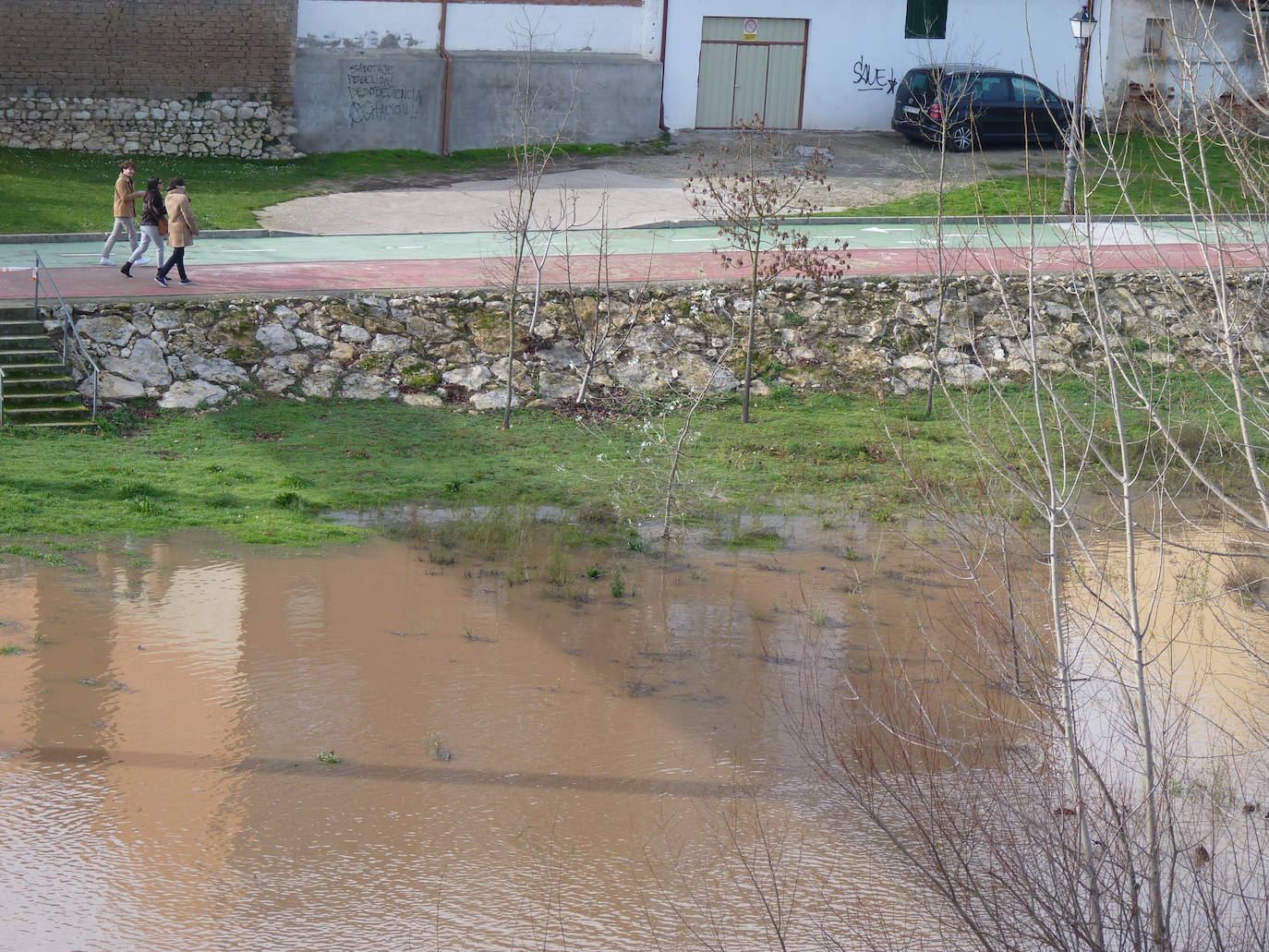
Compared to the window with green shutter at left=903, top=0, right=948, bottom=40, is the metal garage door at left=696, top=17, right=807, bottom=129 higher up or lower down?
lower down

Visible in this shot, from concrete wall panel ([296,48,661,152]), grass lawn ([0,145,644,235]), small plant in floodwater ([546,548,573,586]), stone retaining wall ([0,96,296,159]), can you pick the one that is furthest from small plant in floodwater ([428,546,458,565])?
stone retaining wall ([0,96,296,159])

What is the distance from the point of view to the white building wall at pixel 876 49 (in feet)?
105

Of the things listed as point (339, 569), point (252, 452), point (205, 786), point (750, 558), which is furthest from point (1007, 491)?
point (205, 786)

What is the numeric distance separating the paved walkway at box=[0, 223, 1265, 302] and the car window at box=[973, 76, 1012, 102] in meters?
6.36

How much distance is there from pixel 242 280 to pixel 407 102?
10971mm

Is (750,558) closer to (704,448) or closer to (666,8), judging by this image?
(704,448)

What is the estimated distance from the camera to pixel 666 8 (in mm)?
31297

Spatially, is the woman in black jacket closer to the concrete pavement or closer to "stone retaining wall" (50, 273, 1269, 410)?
"stone retaining wall" (50, 273, 1269, 410)

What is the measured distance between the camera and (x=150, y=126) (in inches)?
1121

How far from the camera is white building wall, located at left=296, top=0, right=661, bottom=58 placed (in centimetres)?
2945

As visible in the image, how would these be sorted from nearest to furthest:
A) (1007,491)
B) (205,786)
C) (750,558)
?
(205,786)
(750,558)
(1007,491)

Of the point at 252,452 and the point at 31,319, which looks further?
the point at 31,319

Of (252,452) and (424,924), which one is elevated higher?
(252,452)

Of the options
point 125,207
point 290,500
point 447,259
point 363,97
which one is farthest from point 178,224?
point 363,97
